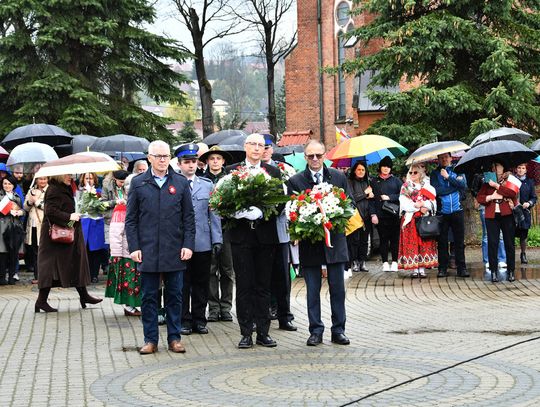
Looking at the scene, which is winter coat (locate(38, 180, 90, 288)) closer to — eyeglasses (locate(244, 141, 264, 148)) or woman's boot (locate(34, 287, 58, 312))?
woman's boot (locate(34, 287, 58, 312))

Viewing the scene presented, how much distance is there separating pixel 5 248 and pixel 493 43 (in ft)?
38.1

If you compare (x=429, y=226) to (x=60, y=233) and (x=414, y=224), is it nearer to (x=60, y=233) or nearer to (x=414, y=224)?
(x=414, y=224)

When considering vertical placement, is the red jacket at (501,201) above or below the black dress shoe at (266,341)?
above

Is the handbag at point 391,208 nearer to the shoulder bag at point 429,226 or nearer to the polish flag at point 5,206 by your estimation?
the shoulder bag at point 429,226

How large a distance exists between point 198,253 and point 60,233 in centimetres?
280

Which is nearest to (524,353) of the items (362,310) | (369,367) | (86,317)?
(369,367)

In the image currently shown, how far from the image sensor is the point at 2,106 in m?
30.9

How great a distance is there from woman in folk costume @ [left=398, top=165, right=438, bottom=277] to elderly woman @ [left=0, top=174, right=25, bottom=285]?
21.4ft

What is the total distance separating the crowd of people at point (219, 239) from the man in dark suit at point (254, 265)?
1 cm

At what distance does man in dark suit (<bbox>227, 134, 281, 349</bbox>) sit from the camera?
10312 mm

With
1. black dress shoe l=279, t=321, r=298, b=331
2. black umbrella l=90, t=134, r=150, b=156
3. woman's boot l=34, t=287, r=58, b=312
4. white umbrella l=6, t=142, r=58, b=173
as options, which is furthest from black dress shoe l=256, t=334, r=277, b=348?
black umbrella l=90, t=134, r=150, b=156

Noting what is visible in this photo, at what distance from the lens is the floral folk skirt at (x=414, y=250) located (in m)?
16.7

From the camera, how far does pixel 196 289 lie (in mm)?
11352

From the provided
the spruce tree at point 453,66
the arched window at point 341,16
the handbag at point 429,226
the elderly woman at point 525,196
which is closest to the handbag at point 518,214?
the elderly woman at point 525,196
